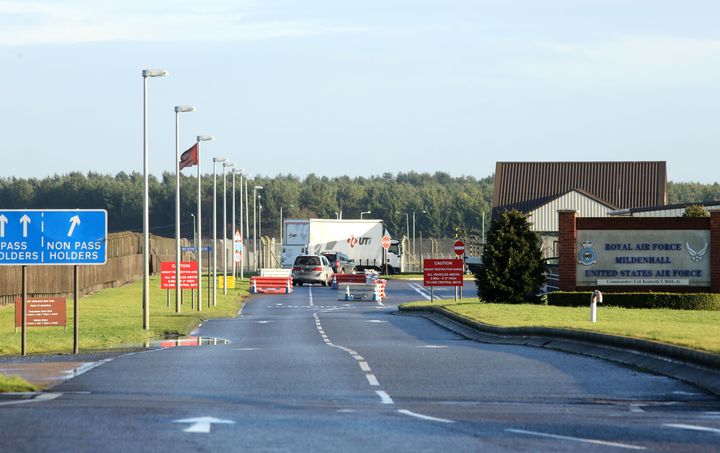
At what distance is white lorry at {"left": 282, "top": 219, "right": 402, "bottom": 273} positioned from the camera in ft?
278

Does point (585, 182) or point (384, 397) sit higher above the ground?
point (585, 182)

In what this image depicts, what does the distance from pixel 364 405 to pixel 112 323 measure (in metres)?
23.8

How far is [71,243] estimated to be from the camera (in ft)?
79.8

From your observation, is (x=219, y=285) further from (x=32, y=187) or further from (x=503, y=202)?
(x=32, y=187)

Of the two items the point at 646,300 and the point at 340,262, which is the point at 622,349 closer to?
the point at 646,300

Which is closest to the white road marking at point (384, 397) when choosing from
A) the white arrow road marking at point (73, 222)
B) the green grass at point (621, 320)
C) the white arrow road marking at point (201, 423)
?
the white arrow road marking at point (201, 423)

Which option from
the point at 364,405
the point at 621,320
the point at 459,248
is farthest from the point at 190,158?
the point at 364,405

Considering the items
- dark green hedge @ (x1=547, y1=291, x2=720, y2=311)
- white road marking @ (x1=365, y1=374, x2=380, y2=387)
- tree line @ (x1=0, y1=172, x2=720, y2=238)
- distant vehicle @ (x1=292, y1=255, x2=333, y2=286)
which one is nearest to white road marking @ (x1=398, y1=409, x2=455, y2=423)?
white road marking @ (x1=365, y1=374, x2=380, y2=387)

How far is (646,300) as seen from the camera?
133ft

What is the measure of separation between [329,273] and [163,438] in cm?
6656

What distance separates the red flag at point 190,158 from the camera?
52.0 m

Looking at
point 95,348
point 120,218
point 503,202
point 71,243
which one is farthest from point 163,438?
point 120,218

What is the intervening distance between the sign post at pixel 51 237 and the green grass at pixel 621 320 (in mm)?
9442

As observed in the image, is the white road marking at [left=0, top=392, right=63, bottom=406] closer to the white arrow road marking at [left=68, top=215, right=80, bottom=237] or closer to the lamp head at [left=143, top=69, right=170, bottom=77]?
the white arrow road marking at [left=68, top=215, right=80, bottom=237]
